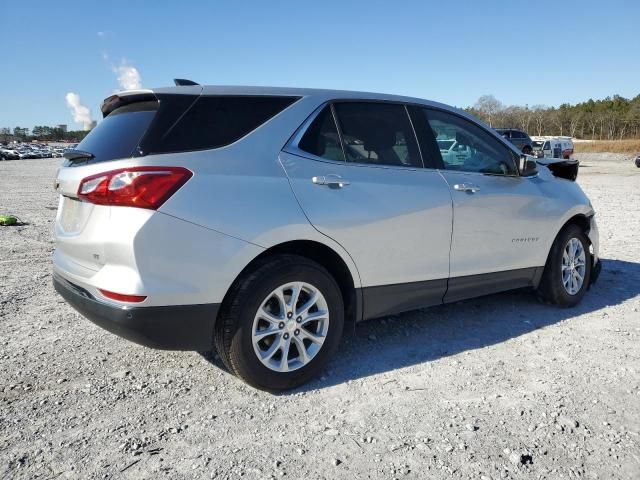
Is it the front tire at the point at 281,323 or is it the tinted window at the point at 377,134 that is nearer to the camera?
the front tire at the point at 281,323

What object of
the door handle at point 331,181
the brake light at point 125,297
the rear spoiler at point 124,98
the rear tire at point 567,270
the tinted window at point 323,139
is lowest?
the rear tire at point 567,270

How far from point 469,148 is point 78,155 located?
2.92 meters

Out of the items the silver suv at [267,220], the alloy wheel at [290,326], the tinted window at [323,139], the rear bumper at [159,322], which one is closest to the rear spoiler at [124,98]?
the silver suv at [267,220]

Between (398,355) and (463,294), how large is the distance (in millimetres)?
756

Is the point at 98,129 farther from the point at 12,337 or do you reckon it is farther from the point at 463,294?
the point at 463,294

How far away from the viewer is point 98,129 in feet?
10.8

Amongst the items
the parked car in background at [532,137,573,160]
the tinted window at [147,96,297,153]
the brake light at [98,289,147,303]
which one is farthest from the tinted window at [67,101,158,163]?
the parked car in background at [532,137,573,160]

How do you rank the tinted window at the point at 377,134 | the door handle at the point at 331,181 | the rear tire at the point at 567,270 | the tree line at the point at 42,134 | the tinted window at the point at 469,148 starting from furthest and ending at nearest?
the tree line at the point at 42,134 → the rear tire at the point at 567,270 → the tinted window at the point at 469,148 → the tinted window at the point at 377,134 → the door handle at the point at 331,181

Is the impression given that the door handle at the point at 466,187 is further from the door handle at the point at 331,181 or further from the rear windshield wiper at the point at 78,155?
the rear windshield wiper at the point at 78,155

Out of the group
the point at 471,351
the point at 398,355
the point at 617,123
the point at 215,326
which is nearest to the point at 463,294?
the point at 471,351

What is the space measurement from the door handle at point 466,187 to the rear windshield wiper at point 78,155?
2.50 meters

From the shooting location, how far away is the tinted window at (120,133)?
9.39ft

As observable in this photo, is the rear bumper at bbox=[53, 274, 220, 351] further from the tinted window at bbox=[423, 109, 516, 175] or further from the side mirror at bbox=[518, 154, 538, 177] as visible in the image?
the side mirror at bbox=[518, 154, 538, 177]

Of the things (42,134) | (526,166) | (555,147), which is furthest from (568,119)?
(42,134)
